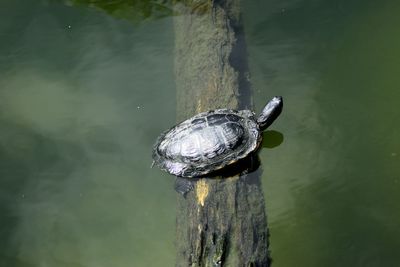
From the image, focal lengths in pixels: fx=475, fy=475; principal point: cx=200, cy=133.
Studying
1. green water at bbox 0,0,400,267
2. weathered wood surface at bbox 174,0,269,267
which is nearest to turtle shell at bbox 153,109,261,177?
weathered wood surface at bbox 174,0,269,267

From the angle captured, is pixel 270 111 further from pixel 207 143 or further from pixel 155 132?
pixel 155 132

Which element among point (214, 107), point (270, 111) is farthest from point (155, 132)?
point (270, 111)

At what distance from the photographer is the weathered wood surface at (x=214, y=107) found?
276cm

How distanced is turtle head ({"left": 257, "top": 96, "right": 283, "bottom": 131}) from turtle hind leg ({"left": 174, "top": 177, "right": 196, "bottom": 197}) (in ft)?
2.33

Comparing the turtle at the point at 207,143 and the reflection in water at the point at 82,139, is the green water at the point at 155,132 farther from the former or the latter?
the turtle at the point at 207,143

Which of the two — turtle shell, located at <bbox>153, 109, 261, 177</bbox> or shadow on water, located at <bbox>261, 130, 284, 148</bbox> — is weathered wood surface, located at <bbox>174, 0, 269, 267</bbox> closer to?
turtle shell, located at <bbox>153, 109, 261, 177</bbox>

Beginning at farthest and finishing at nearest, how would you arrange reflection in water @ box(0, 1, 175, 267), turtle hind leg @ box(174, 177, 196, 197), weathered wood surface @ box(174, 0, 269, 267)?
reflection in water @ box(0, 1, 175, 267) < turtle hind leg @ box(174, 177, 196, 197) < weathered wood surface @ box(174, 0, 269, 267)

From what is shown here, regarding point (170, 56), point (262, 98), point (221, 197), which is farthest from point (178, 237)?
point (170, 56)

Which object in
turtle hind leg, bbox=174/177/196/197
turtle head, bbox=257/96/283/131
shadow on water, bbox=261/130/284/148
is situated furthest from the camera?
shadow on water, bbox=261/130/284/148

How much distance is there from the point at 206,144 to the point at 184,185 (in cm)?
31

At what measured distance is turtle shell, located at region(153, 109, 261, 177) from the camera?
3.20 meters

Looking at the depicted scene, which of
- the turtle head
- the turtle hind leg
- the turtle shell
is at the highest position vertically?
the turtle head

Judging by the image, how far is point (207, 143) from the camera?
3.22m

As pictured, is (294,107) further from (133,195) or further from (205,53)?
(133,195)
